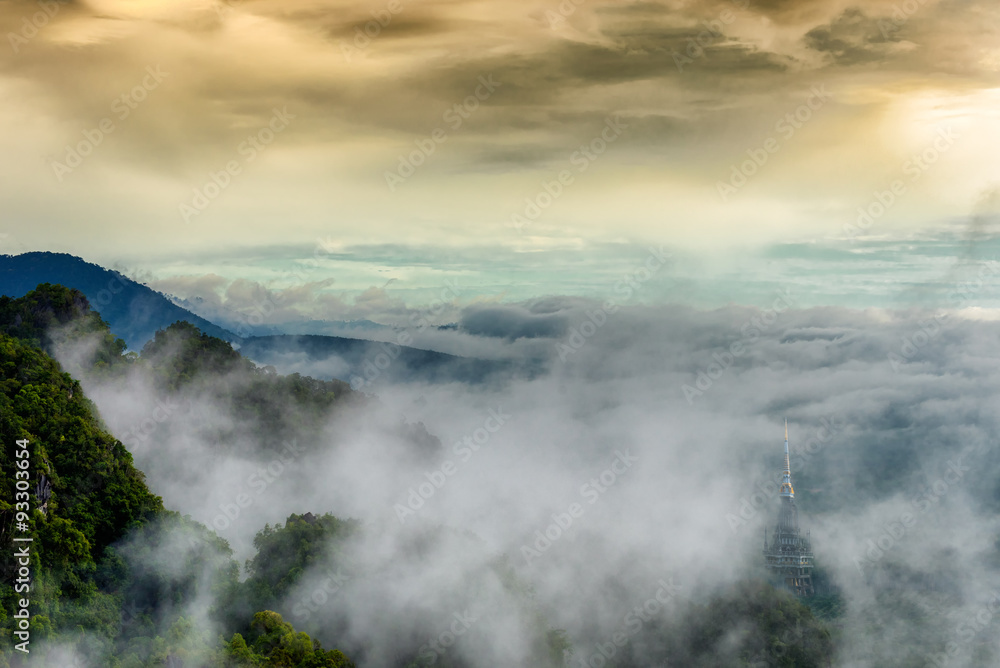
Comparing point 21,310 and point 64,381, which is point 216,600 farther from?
point 21,310

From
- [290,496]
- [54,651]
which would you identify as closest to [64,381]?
[54,651]
